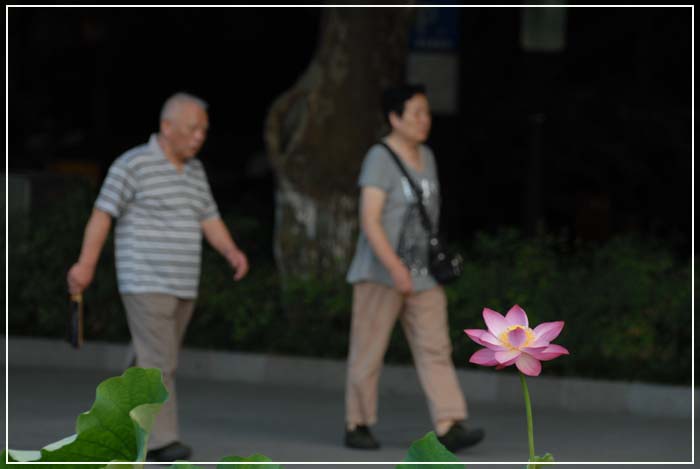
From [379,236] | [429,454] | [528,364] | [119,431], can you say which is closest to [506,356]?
[528,364]

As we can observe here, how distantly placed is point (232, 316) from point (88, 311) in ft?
4.11

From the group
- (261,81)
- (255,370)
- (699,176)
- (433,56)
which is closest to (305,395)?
(255,370)

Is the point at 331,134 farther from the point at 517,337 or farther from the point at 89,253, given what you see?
the point at 517,337

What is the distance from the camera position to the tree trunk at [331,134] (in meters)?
13.2

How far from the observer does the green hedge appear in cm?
1136

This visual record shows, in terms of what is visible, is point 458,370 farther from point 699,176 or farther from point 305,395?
point 699,176

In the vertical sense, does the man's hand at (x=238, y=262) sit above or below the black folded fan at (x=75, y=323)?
above

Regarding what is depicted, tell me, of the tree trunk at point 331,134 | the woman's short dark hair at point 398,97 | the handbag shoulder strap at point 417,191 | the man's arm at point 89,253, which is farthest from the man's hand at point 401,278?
the tree trunk at point 331,134

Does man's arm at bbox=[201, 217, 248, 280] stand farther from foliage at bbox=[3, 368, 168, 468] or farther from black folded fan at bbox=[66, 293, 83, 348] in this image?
foliage at bbox=[3, 368, 168, 468]

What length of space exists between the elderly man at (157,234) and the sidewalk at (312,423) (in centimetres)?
73

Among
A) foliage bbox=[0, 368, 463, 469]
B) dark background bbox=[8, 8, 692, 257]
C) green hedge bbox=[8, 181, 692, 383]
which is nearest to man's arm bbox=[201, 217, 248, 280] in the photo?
green hedge bbox=[8, 181, 692, 383]

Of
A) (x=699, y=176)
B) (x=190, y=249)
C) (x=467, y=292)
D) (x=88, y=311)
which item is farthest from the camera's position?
(x=699, y=176)

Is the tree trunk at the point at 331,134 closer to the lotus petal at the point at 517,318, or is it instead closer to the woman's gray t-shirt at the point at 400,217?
the woman's gray t-shirt at the point at 400,217

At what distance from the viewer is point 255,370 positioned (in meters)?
11.8
